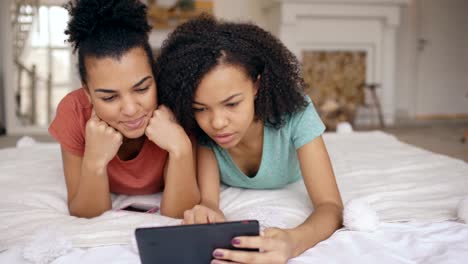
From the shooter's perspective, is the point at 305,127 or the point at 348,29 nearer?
the point at 305,127

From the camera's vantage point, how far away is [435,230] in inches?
40.8

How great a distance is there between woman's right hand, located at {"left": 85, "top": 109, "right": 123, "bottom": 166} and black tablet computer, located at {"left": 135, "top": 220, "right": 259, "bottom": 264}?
0.42 m

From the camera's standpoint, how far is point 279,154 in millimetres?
1290

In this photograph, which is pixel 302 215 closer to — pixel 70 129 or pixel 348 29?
pixel 70 129

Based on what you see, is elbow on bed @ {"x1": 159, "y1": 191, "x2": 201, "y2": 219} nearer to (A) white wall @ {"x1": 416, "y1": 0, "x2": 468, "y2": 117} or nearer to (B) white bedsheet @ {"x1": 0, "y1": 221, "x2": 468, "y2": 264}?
(B) white bedsheet @ {"x1": 0, "y1": 221, "x2": 468, "y2": 264}

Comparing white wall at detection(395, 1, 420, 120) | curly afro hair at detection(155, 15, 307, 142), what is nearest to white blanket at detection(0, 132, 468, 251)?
curly afro hair at detection(155, 15, 307, 142)

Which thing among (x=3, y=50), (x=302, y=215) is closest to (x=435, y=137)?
(x=302, y=215)

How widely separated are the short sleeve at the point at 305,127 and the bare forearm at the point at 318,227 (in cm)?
18

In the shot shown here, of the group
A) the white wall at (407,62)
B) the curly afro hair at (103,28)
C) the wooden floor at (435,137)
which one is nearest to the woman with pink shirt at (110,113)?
the curly afro hair at (103,28)

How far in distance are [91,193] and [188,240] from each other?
A: 0.50 meters

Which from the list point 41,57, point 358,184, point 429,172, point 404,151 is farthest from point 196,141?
point 41,57

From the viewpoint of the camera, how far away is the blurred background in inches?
187

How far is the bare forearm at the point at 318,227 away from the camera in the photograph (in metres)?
0.93

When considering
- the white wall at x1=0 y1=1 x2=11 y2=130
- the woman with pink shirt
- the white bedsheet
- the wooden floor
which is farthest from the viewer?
the white wall at x1=0 y1=1 x2=11 y2=130
